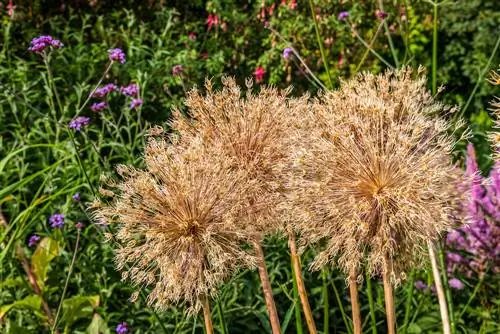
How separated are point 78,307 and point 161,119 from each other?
2.40 m

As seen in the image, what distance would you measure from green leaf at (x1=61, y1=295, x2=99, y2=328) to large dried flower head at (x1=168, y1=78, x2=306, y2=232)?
74.1 inches

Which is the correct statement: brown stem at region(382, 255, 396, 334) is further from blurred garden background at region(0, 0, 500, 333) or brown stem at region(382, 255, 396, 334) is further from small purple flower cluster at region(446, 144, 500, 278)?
small purple flower cluster at region(446, 144, 500, 278)

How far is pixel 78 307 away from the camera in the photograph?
138 inches

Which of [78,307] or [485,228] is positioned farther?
[78,307]

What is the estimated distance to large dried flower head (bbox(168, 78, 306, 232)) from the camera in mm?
1705

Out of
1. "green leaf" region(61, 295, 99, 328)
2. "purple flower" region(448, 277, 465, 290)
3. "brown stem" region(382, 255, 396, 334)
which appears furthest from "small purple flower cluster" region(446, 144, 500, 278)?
"brown stem" region(382, 255, 396, 334)

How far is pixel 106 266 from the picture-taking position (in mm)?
3885

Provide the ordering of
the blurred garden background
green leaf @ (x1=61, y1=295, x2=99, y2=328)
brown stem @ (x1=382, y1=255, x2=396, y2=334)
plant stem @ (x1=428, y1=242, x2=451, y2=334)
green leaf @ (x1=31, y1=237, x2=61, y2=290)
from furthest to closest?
green leaf @ (x1=31, y1=237, x2=61, y2=290) < green leaf @ (x1=61, y1=295, x2=99, y2=328) < the blurred garden background < plant stem @ (x1=428, y1=242, x2=451, y2=334) < brown stem @ (x1=382, y1=255, x2=396, y2=334)

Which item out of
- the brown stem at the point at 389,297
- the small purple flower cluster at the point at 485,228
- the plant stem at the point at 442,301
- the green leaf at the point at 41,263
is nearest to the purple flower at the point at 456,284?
the small purple flower cluster at the point at 485,228

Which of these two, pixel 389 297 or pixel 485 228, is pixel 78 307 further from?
pixel 389 297

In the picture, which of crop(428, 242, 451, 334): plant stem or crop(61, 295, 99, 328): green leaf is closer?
crop(428, 242, 451, 334): plant stem

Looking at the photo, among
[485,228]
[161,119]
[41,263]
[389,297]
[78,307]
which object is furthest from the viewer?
[161,119]

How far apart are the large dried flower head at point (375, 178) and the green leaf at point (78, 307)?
81.4 inches

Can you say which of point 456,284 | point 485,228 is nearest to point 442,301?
point 485,228
